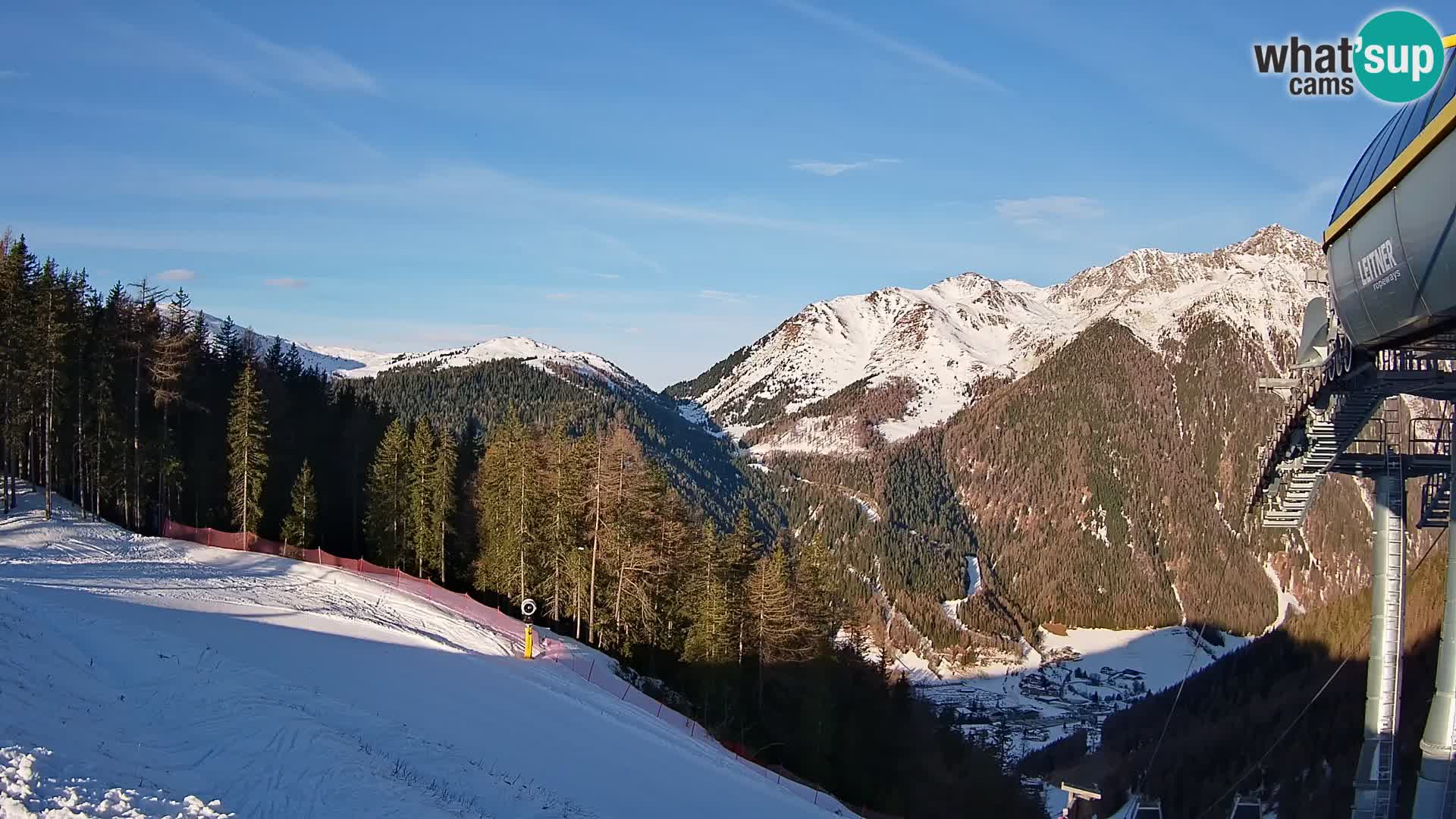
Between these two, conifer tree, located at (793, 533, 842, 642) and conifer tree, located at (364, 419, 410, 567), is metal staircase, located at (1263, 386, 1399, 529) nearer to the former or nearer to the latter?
conifer tree, located at (793, 533, 842, 642)

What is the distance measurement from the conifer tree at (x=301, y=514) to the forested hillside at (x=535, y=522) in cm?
12

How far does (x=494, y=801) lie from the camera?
58.3 ft

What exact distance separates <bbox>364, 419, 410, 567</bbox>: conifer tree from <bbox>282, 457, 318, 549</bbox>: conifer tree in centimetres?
297

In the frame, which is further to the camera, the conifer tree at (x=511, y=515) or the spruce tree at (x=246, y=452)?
the conifer tree at (x=511, y=515)

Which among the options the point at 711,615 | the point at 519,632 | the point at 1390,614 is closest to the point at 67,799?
the point at 1390,614

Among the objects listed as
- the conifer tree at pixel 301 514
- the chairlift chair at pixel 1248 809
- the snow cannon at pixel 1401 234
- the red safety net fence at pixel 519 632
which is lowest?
the chairlift chair at pixel 1248 809

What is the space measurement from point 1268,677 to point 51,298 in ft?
175

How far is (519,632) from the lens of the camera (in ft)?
128

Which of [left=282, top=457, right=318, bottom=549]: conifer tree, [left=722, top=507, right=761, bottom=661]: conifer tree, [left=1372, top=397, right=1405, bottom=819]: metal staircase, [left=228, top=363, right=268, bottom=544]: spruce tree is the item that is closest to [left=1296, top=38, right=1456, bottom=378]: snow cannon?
[left=1372, top=397, right=1405, bottom=819]: metal staircase

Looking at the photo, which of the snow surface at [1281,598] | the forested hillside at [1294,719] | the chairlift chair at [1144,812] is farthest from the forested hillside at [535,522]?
the snow surface at [1281,598]

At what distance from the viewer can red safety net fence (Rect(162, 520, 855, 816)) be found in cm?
3291

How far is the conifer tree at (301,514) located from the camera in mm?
49044

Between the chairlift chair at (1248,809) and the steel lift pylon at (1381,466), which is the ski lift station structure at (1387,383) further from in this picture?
the chairlift chair at (1248,809)

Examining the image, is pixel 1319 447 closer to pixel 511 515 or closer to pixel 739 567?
pixel 739 567
